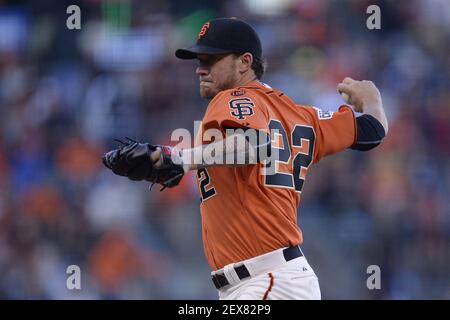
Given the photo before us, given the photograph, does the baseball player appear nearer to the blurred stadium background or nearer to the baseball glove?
the baseball glove

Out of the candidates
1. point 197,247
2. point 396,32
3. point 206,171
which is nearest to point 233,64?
point 206,171

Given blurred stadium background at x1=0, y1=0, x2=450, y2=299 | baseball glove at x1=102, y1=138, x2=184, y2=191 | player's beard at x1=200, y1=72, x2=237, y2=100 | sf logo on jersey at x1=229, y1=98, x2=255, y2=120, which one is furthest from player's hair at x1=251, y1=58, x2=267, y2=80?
blurred stadium background at x1=0, y1=0, x2=450, y2=299

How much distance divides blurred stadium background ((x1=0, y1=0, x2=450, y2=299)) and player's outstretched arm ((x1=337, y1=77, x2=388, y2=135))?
3.15m

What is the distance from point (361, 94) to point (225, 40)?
2.73 ft

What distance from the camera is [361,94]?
416cm

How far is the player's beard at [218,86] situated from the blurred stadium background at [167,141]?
143 inches

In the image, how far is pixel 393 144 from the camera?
757cm

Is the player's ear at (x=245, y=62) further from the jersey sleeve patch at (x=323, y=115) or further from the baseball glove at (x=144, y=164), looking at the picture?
the baseball glove at (x=144, y=164)

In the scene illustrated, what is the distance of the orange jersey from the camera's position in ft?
11.5

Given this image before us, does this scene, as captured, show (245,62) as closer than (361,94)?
Yes

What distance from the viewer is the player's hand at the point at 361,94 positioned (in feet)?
13.6

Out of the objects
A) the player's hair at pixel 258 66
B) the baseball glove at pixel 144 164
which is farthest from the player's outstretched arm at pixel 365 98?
the baseball glove at pixel 144 164

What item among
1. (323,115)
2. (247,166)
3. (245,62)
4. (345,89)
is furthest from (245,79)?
(345,89)

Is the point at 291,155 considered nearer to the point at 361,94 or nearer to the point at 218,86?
the point at 218,86
